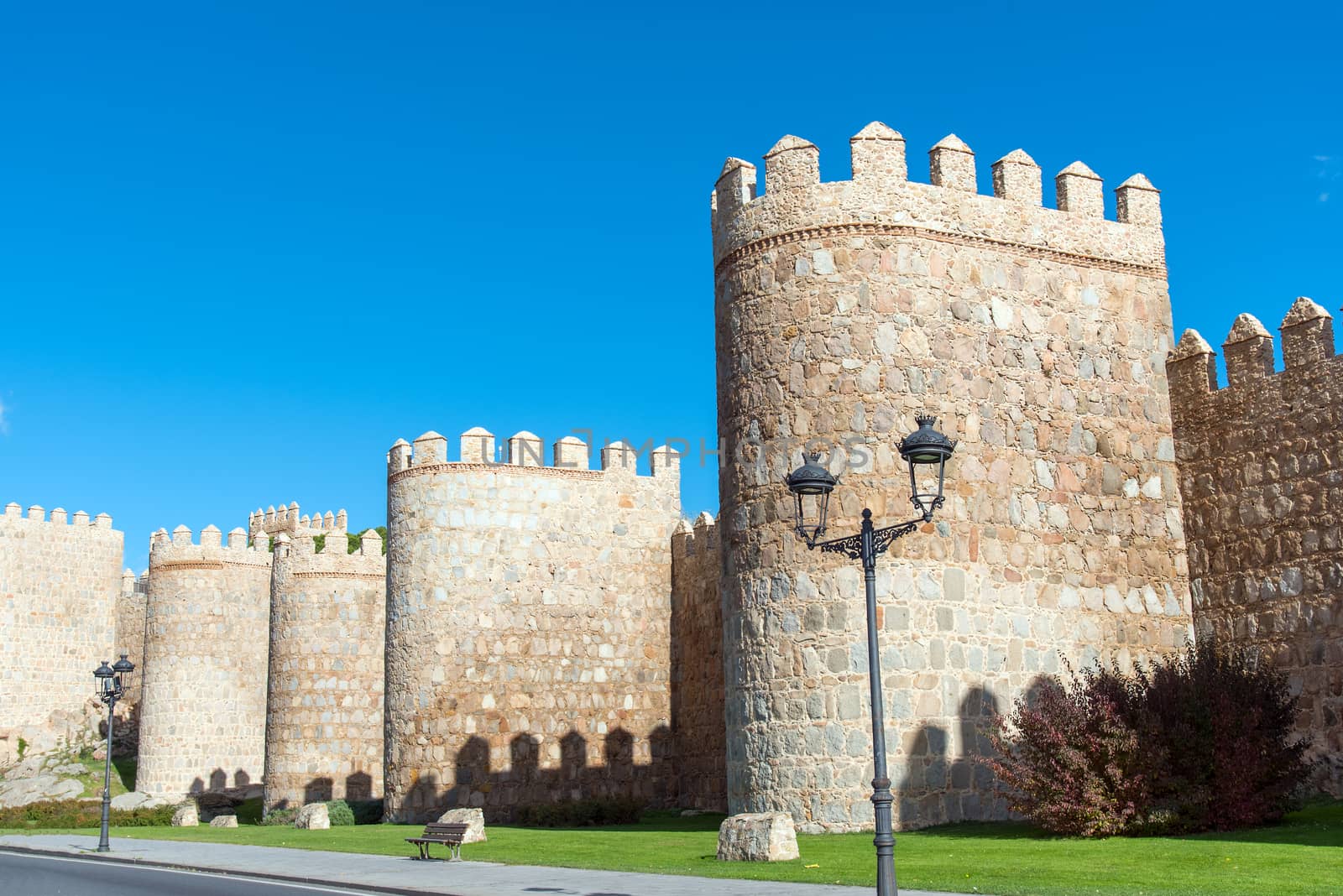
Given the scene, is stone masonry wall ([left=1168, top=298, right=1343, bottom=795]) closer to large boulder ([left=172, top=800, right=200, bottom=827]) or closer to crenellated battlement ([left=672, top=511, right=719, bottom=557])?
crenellated battlement ([left=672, top=511, right=719, bottom=557])

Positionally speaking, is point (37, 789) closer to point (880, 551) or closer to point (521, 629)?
point (521, 629)

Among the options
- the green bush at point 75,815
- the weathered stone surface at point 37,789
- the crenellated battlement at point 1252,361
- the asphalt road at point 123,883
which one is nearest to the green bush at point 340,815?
the green bush at point 75,815

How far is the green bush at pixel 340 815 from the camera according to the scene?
25.9 m

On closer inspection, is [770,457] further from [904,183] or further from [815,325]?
[904,183]

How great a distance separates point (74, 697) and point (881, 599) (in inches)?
1431

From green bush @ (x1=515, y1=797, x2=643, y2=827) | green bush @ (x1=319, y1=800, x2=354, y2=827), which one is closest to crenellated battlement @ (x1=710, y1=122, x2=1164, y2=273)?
green bush @ (x1=515, y1=797, x2=643, y2=827)

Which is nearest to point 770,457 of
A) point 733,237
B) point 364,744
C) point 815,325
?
point 815,325

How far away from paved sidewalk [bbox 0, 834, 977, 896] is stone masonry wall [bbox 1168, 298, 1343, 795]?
25.9 ft

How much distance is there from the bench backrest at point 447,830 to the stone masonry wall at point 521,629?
356 inches

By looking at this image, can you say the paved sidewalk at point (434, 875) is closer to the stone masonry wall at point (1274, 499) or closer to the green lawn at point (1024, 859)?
the green lawn at point (1024, 859)

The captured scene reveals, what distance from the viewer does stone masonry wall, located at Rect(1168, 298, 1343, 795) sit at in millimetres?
15719

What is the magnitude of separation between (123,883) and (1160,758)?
1027 cm

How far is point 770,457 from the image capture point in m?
16.4

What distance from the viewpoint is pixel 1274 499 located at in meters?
16.5
